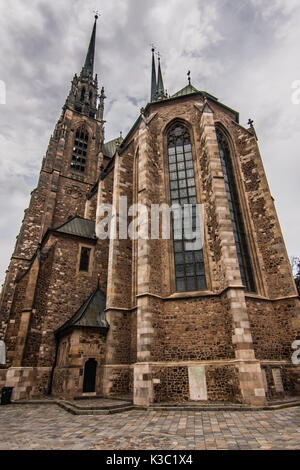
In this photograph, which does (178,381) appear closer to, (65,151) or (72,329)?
(72,329)

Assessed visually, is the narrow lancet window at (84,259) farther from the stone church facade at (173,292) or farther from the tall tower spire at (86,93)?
the tall tower spire at (86,93)

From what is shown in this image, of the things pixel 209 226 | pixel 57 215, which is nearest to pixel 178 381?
pixel 209 226

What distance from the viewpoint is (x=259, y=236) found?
13.0 m

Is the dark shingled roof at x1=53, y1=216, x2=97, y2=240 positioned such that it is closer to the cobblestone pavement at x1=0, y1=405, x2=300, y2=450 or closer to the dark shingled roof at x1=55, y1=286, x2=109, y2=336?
the dark shingled roof at x1=55, y1=286, x2=109, y2=336

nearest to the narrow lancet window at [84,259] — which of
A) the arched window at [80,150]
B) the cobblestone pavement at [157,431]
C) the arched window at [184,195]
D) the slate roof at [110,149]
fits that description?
the arched window at [184,195]

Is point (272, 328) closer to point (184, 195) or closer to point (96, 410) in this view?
point (184, 195)

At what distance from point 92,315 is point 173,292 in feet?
13.7

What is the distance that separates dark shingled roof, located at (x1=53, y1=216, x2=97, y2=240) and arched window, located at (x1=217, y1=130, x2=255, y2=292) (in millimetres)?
8356

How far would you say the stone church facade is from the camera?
976 centimetres

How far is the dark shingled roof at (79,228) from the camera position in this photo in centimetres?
1617

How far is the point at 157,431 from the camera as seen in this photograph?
18.7 ft

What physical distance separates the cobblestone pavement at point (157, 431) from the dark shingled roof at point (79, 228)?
9.92 metres

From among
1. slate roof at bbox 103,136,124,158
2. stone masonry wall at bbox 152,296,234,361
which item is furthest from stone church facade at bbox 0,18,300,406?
slate roof at bbox 103,136,124,158

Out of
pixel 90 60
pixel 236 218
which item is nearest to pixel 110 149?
pixel 90 60
